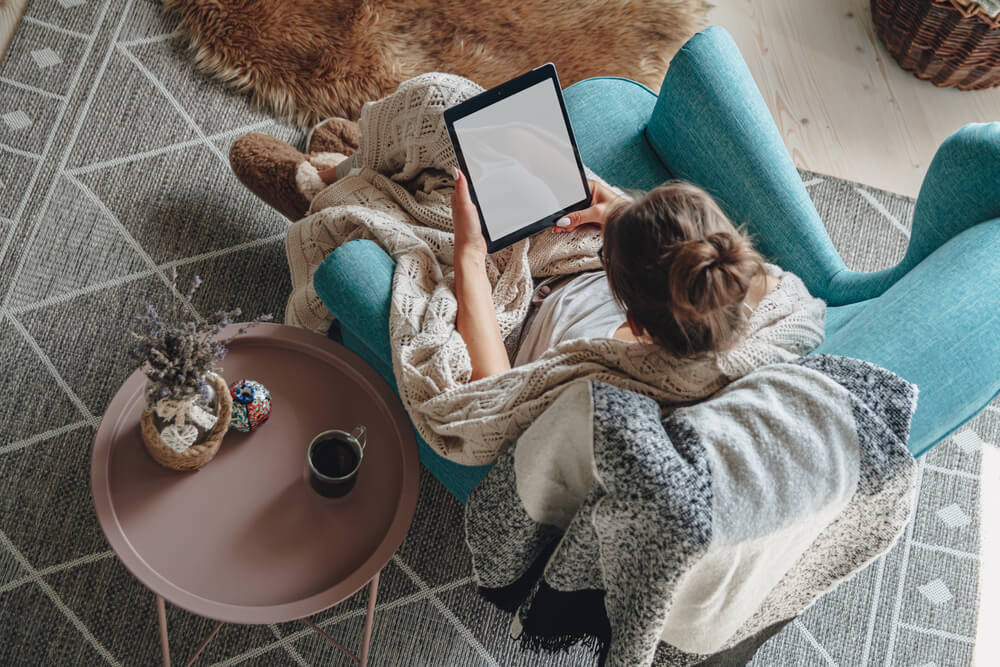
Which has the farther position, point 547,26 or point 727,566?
point 547,26

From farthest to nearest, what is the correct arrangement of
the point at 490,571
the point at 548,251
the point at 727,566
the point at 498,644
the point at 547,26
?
the point at 547,26 → the point at 498,644 → the point at 548,251 → the point at 490,571 → the point at 727,566

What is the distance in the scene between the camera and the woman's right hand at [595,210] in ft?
4.98

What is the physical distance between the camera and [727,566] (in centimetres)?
106

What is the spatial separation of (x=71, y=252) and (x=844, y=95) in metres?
→ 2.08

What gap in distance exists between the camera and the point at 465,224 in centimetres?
140

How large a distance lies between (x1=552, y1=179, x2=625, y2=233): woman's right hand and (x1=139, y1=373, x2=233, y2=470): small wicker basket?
0.64 meters

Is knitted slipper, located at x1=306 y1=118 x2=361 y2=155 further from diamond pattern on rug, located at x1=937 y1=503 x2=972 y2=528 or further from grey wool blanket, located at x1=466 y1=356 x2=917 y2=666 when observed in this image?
diamond pattern on rug, located at x1=937 y1=503 x2=972 y2=528

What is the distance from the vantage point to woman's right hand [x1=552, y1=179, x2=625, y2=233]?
152 cm

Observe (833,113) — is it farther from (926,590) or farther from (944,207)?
(926,590)

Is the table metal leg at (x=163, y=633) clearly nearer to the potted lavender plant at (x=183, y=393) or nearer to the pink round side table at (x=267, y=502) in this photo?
the pink round side table at (x=267, y=502)

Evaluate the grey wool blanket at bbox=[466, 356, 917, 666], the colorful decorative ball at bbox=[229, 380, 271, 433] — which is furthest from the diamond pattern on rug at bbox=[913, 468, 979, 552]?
the colorful decorative ball at bbox=[229, 380, 271, 433]

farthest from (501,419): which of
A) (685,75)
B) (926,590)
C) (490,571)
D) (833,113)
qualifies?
(833,113)

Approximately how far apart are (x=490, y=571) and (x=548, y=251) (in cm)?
57

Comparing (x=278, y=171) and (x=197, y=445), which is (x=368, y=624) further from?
(x=278, y=171)
